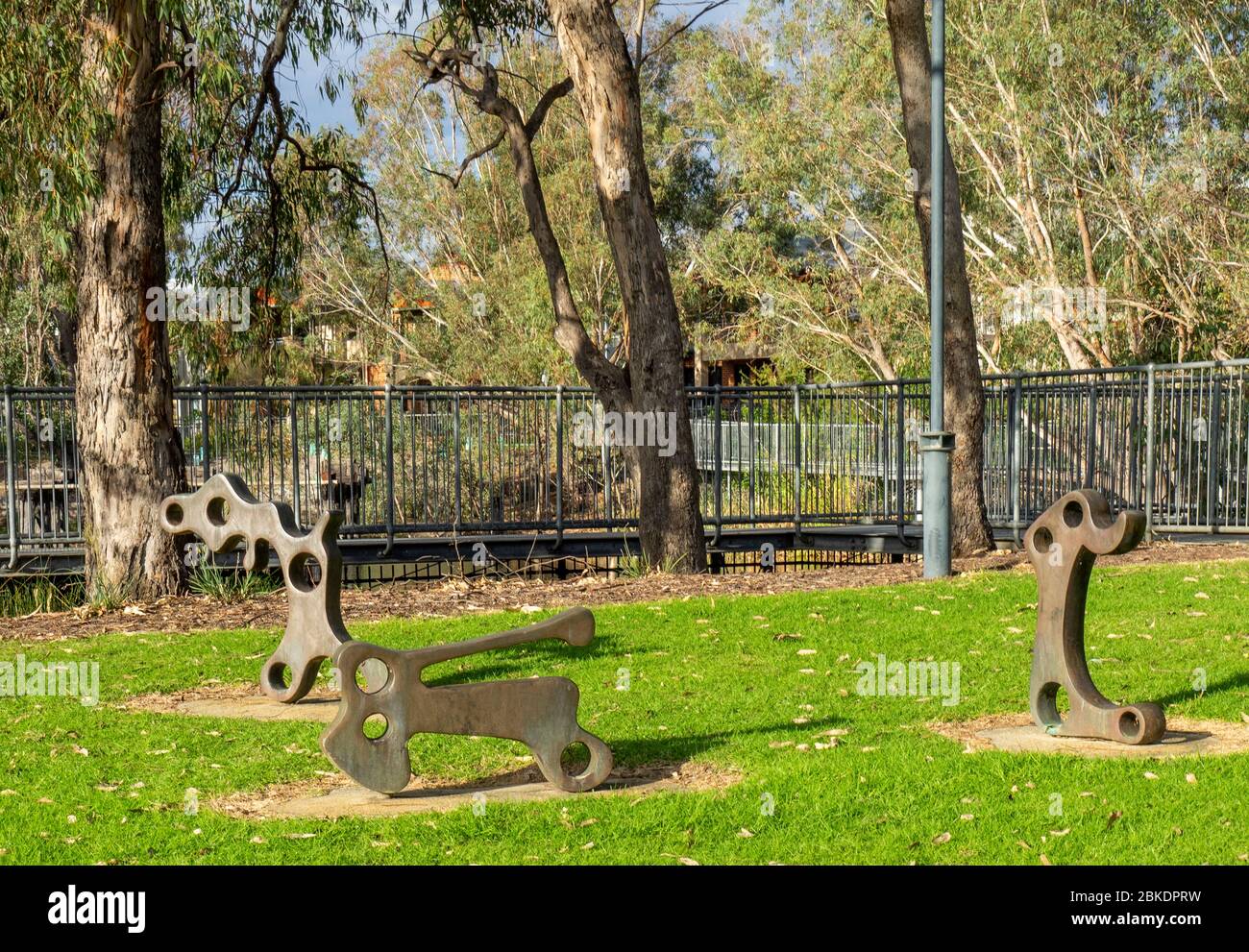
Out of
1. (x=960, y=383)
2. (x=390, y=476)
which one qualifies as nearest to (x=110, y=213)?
(x=390, y=476)

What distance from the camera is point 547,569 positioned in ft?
56.1

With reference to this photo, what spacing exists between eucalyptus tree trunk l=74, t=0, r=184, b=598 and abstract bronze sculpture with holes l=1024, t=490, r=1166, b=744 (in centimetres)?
811

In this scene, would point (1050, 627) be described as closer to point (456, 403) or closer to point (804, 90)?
point (456, 403)

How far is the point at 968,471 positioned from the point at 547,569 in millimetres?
4996

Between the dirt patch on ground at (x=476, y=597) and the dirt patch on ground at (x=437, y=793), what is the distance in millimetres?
5015

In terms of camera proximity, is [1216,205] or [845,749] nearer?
[845,749]

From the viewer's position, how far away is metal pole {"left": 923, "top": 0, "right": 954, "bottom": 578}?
13.4 m

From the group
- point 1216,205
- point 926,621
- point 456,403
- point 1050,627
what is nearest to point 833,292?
point 1216,205

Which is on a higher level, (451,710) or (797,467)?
(797,467)

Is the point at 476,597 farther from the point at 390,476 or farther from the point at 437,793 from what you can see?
the point at 437,793

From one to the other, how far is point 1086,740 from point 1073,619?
59 centimetres

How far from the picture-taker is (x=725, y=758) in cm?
688

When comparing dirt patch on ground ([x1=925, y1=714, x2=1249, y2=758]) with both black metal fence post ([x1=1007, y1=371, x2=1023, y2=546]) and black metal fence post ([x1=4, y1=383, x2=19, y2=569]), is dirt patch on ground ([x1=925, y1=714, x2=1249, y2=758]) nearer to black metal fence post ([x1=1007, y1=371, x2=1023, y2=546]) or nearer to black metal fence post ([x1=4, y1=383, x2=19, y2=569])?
black metal fence post ([x1=1007, y1=371, x2=1023, y2=546])
